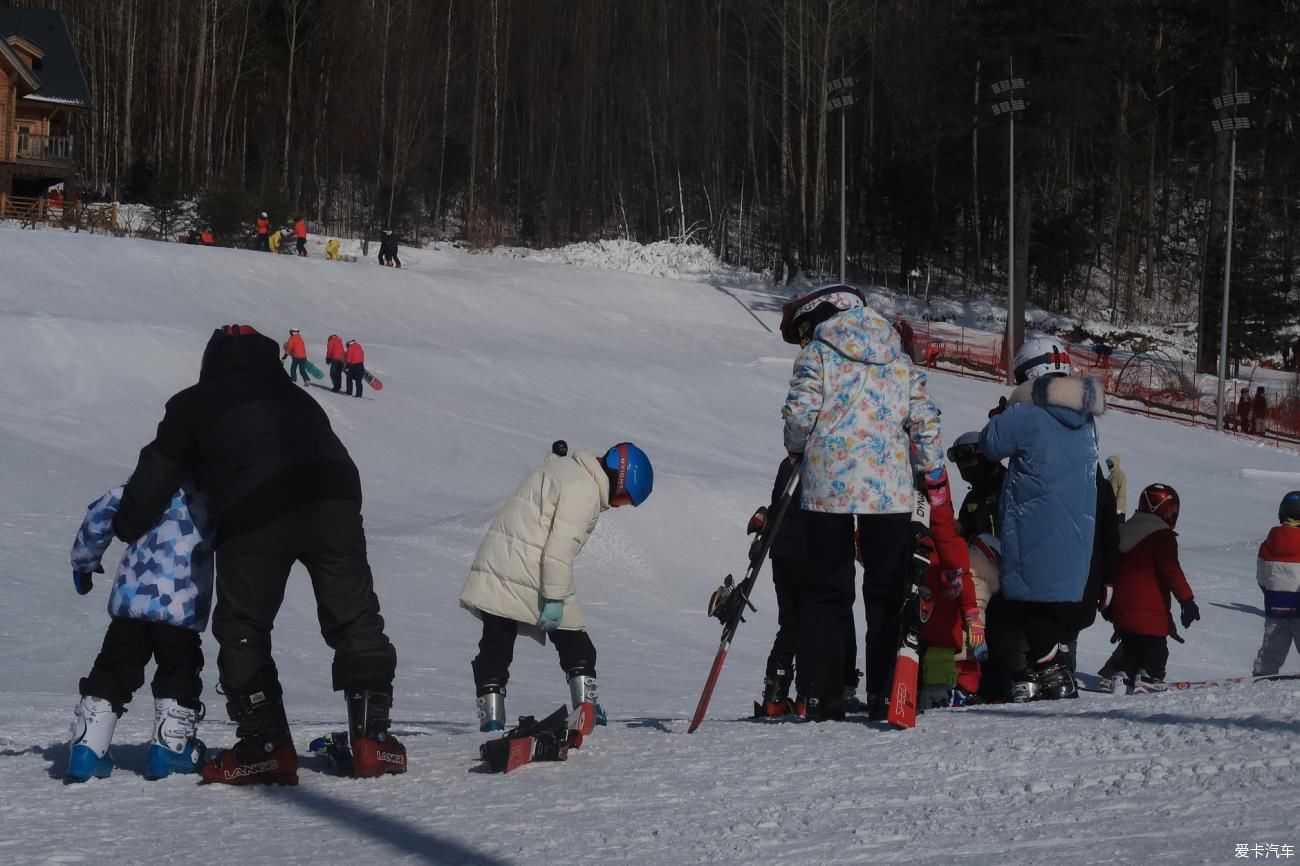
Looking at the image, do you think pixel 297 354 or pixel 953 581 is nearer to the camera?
pixel 953 581

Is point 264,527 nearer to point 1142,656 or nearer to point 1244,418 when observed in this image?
point 1142,656

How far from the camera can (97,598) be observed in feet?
34.2

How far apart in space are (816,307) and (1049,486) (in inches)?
52.9

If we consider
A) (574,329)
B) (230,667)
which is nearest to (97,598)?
(230,667)

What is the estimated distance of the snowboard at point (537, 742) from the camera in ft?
15.9

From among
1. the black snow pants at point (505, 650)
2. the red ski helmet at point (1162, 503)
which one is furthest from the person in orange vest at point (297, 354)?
the black snow pants at point (505, 650)

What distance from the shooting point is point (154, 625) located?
4.75 meters

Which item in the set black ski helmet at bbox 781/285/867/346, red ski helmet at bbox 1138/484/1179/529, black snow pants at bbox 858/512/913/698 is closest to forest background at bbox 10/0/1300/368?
red ski helmet at bbox 1138/484/1179/529

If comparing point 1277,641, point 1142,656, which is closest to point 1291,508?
point 1277,641

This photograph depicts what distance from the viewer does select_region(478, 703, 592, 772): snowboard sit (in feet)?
15.9

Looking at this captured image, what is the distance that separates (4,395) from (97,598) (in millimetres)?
12366

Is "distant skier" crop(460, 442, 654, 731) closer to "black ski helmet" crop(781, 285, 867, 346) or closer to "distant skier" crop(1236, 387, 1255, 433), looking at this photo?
"black ski helmet" crop(781, 285, 867, 346)

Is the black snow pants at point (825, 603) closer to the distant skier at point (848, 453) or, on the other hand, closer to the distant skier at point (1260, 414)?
the distant skier at point (848, 453)

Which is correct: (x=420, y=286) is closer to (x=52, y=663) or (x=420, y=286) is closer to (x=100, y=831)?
(x=52, y=663)
